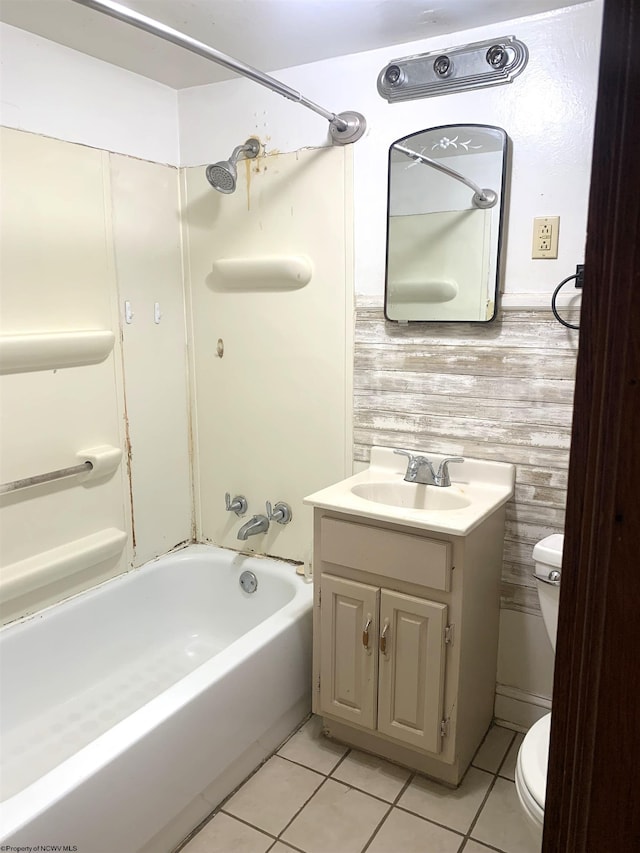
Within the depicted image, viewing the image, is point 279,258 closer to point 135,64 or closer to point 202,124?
point 202,124

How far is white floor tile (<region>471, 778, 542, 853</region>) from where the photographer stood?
1.65m

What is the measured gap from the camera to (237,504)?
8.32 ft

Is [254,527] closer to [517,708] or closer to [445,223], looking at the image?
[517,708]

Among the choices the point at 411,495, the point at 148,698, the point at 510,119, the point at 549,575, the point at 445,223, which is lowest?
the point at 148,698

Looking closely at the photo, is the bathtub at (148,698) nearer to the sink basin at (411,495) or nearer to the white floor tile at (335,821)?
the white floor tile at (335,821)

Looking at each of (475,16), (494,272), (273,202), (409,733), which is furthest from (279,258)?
(409,733)

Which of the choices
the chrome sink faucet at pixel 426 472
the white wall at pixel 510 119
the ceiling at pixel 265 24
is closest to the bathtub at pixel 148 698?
the chrome sink faucet at pixel 426 472

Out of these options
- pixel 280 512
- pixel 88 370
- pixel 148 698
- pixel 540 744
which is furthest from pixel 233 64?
pixel 148 698

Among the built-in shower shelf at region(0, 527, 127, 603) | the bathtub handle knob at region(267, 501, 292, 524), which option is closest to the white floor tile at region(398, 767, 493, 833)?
the bathtub handle knob at region(267, 501, 292, 524)

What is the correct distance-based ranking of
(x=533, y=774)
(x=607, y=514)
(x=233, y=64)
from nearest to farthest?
(x=607, y=514)
(x=533, y=774)
(x=233, y=64)

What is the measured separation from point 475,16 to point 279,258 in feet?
3.14

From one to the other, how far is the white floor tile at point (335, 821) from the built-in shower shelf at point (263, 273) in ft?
5.51

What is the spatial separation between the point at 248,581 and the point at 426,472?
0.87 meters

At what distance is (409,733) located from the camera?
185cm
